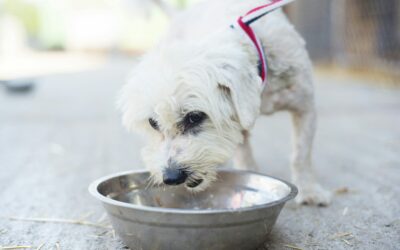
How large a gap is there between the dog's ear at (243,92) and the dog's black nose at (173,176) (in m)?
0.37

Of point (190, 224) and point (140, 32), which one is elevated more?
point (190, 224)

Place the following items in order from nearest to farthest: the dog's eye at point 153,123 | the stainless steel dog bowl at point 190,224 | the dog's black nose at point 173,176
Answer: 1. the stainless steel dog bowl at point 190,224
2. the dog's black nose at point 173,176
3. the dog's eye at point 153,123

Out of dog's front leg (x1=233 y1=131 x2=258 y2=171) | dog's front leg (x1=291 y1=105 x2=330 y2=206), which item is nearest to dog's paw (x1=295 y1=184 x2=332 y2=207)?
dog's front leg (x1=291 y1=105 x2=330 y2=206)

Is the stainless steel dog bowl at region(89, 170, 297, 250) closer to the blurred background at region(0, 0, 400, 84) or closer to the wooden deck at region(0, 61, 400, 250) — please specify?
the wooden deck at region(0, 61, 400, 250)

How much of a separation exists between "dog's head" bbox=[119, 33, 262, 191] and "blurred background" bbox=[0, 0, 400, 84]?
4.41ft

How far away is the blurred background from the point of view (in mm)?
8883

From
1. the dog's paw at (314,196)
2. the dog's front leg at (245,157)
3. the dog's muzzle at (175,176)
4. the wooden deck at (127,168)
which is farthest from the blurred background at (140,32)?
the dog's muzzle at (175,176)

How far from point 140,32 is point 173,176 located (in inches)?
768

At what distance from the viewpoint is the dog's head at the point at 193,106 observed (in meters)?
2.25

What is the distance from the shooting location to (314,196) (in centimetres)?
274

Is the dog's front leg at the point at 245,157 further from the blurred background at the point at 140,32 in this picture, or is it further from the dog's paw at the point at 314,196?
the blurred background at the point at 140,32

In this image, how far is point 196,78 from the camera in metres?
2.24

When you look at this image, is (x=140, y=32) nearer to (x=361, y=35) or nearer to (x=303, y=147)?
(x=361, y=35)

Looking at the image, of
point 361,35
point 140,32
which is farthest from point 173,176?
point 140,32
